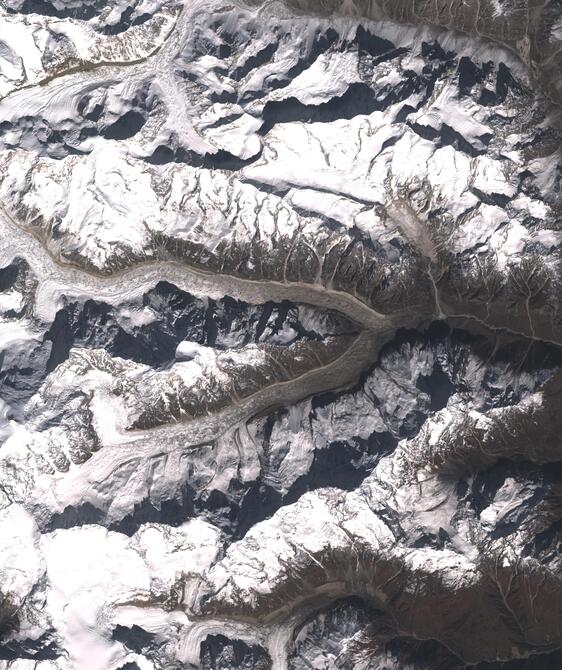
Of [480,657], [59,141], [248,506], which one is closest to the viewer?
[480,657]

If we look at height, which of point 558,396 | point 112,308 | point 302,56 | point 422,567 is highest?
point 302,56

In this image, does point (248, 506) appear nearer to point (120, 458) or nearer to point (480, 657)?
point (120, 458)

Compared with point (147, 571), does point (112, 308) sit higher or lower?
higher

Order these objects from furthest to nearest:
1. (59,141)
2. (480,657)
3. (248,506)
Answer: (59,141) < (248,506) < (480,657)

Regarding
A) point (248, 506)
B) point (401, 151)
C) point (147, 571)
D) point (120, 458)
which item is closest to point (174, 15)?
point (401, 151)

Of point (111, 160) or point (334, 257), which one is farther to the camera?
point (111, 160)

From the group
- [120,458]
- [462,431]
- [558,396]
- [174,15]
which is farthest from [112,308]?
[558,396]
